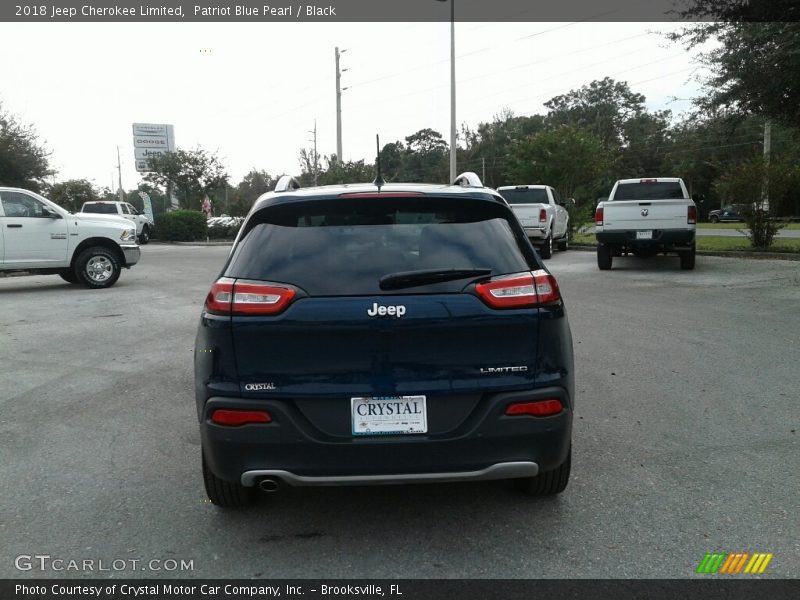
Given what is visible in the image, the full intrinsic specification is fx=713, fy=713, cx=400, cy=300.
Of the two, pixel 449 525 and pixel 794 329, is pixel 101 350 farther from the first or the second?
pixel 794 329

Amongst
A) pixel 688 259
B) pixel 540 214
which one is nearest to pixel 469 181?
pixel 688 259

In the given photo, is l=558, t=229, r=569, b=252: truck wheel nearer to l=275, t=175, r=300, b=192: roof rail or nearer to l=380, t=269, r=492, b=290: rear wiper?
l=275, t=175, r=300, b=192: roof rail

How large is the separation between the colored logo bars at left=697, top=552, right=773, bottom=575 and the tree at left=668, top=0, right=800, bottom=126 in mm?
11738

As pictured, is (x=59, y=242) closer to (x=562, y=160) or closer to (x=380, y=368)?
(x=380, y=368)

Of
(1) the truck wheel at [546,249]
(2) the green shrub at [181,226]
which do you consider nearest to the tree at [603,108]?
(2) the green shrub at [181,226]

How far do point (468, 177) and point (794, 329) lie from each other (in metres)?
6.25

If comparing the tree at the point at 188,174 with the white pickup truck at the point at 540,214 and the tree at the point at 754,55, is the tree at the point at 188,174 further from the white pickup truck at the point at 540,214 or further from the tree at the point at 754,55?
the tree at the point at 754,55

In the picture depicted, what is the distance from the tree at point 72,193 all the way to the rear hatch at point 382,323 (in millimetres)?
50199

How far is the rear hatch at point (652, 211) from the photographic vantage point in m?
14.9

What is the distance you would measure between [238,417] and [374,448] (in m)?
0.63

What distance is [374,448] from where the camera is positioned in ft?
10.5

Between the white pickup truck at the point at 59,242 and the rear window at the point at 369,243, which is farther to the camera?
the white pickup truck at the point at 59,242

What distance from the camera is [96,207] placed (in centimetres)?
3009

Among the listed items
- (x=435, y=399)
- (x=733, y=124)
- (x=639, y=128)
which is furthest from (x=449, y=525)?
(x=639, y=128)
